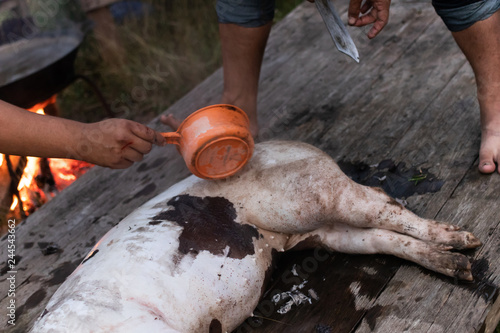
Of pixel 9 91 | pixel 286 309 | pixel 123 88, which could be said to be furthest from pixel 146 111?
pixel 286 309

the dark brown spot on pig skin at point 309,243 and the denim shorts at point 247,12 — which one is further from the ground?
the denim shorts at point 247,12

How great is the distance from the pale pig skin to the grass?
313 centimetres

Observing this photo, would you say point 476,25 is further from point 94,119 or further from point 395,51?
point 94,119

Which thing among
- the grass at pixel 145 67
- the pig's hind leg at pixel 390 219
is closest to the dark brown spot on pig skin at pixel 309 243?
the pig's hind leg at pixel 390 219

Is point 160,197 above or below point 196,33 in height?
above

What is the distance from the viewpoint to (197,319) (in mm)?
1787

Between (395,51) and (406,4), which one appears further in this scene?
(406,4)

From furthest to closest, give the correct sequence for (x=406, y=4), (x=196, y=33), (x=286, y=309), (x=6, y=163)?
(x=196, y=33)
(x=406, y=4)
(x=6, y=163)
(x=286, y=309)

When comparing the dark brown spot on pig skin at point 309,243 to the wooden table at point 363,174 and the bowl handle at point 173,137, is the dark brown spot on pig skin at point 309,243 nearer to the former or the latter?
the wooden table at point 363,174

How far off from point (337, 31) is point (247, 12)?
2.44 feet

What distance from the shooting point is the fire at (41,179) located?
3369 mm

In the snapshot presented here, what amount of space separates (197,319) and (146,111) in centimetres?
373

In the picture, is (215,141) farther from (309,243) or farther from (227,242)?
(309,243)

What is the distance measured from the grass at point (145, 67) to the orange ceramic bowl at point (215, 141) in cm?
317
